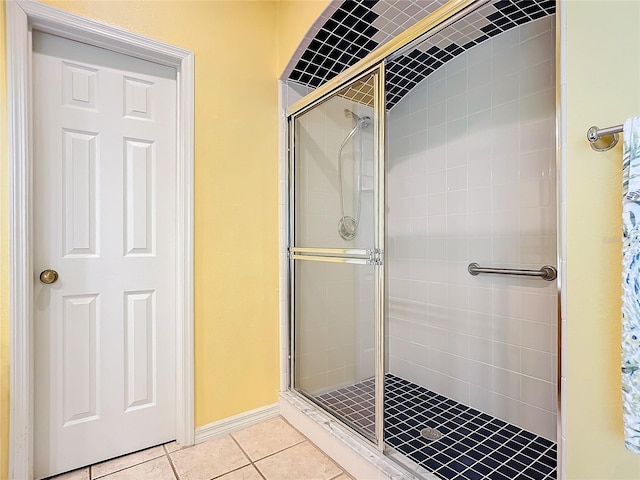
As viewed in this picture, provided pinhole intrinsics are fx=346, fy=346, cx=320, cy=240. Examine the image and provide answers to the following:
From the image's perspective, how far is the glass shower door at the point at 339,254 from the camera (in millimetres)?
1627

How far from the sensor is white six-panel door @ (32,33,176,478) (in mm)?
1566

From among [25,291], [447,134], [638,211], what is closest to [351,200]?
[447,134]

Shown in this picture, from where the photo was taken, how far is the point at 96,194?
167 centimetres

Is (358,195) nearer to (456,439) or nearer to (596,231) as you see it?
(596,231)

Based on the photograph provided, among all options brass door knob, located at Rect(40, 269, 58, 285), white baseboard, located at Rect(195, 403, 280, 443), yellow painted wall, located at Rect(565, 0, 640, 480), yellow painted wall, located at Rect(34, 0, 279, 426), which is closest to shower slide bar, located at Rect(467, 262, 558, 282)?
yellow painted wall, located at Rect(565, 0, 640, 480)

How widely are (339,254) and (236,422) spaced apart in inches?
44.6

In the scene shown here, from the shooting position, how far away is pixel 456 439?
5.89 feet

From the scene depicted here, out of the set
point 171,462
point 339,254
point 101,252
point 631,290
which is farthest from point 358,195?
point 171,462

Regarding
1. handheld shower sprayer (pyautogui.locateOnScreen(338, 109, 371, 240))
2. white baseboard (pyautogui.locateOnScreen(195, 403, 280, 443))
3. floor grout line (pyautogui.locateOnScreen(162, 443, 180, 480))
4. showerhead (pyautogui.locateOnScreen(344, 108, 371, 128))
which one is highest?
showerhead (pyautogui.locateOnScreen(344, 108, 371, 128))

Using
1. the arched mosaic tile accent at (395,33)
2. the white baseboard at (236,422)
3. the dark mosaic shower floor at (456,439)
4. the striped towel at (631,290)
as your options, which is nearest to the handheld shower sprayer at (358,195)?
the arched mosaic tile accent at (395,33)

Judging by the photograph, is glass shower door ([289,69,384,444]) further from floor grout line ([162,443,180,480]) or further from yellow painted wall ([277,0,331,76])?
floor grout line ([162,443,180,480])

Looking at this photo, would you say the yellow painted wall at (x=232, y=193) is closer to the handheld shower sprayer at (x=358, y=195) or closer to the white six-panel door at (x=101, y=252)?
the white six-panel door at (x=101, y=252)

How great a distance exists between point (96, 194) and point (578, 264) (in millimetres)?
1948

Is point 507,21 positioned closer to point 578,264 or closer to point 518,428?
point 578,264
